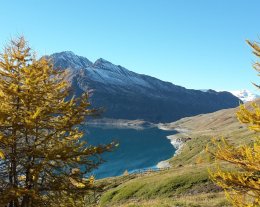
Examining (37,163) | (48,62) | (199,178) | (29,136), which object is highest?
(48,62)

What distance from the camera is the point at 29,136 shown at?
53.1 feet

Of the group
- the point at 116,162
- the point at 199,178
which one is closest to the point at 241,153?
the point at 199,178

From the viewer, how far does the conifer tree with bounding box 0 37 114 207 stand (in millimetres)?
15328

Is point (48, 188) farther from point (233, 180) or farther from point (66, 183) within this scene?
point (233, 180)

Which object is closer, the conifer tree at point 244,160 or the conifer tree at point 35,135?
the conifer tree at point 244,160

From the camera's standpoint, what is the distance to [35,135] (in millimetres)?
15938

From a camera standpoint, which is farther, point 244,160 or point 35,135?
point 35,135

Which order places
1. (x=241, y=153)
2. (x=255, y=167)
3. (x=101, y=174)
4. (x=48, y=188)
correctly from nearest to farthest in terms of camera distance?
(x=255, y=167), (x=241, y=153), (x=48, y=188), (x=101, y=174)

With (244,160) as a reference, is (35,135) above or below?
above

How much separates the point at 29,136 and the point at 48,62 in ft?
12.8

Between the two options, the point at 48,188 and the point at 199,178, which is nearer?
the point at 48,188

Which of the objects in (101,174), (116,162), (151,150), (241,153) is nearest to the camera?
(241,153)

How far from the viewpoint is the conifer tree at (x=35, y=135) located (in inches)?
603

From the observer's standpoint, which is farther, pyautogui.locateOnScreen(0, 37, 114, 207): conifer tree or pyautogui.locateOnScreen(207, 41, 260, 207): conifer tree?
pyautogui.locateOnScreen(0, 37, 114, 207): conifer tree
